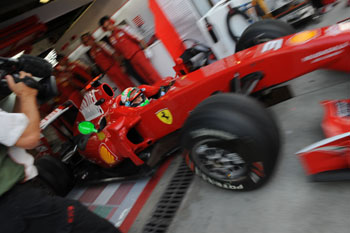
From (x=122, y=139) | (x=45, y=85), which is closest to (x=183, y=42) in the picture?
(x=122, y=139)

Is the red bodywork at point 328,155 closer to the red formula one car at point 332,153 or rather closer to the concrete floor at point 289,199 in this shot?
the red formula one car at point 332,153

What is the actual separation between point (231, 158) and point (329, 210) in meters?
0.58

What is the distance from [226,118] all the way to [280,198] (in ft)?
2.05

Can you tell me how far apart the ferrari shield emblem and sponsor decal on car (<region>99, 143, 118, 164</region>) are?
0.81 m

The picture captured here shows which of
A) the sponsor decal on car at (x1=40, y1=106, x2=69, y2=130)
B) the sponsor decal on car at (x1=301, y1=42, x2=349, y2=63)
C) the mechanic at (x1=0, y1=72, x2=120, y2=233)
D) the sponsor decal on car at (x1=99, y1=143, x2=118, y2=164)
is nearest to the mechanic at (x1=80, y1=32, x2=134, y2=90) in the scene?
the sponsor decal on car at (x1=40, y1=106, x2=69, y2=130)

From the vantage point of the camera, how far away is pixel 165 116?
2.25 meters

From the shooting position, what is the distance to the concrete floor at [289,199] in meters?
1.30

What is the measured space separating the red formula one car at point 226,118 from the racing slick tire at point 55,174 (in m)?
0.59

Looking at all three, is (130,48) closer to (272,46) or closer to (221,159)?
(272,46)

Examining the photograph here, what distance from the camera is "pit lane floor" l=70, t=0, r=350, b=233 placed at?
132 cm

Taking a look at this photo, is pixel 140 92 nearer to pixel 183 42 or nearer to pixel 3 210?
pixel 3 210

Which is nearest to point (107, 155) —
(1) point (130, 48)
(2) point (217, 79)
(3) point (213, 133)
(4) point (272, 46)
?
(2) point (217, 79)

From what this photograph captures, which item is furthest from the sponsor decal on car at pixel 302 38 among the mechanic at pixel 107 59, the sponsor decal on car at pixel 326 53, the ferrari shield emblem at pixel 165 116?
the mechanic at pixel 107 59

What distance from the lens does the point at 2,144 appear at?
4.09 ft
